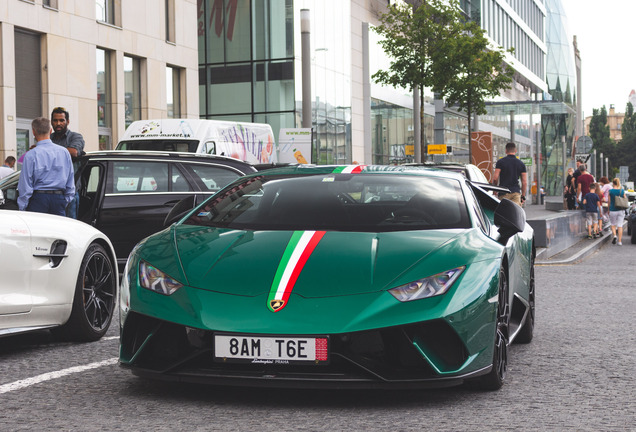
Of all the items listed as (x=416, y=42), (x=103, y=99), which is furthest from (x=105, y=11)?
(x=416, y=42)

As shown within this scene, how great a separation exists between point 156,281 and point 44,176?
4647 mm

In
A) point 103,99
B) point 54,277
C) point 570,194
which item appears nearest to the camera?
point 54,277

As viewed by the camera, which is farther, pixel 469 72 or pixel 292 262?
pixel 469 72

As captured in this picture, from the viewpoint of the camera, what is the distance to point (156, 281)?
480 centimetres

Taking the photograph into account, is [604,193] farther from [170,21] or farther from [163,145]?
[170,21]

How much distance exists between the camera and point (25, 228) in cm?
612

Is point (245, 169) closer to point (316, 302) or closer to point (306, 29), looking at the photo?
point (316, 302)

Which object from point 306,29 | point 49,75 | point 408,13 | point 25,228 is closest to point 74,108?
point 49,75

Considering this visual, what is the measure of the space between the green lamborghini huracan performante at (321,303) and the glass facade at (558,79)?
263 ft

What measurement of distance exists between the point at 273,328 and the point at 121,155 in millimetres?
6795

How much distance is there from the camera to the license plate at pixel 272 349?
442 centimetres

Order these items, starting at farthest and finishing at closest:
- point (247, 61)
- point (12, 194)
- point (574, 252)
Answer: point (247, 61), point (574, 252), point (12, 194)

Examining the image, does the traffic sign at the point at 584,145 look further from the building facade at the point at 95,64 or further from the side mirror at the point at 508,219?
the side mirror at the point at 508,219

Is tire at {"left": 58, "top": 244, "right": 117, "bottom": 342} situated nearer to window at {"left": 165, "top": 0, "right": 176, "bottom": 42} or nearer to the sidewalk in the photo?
the sidewalk
